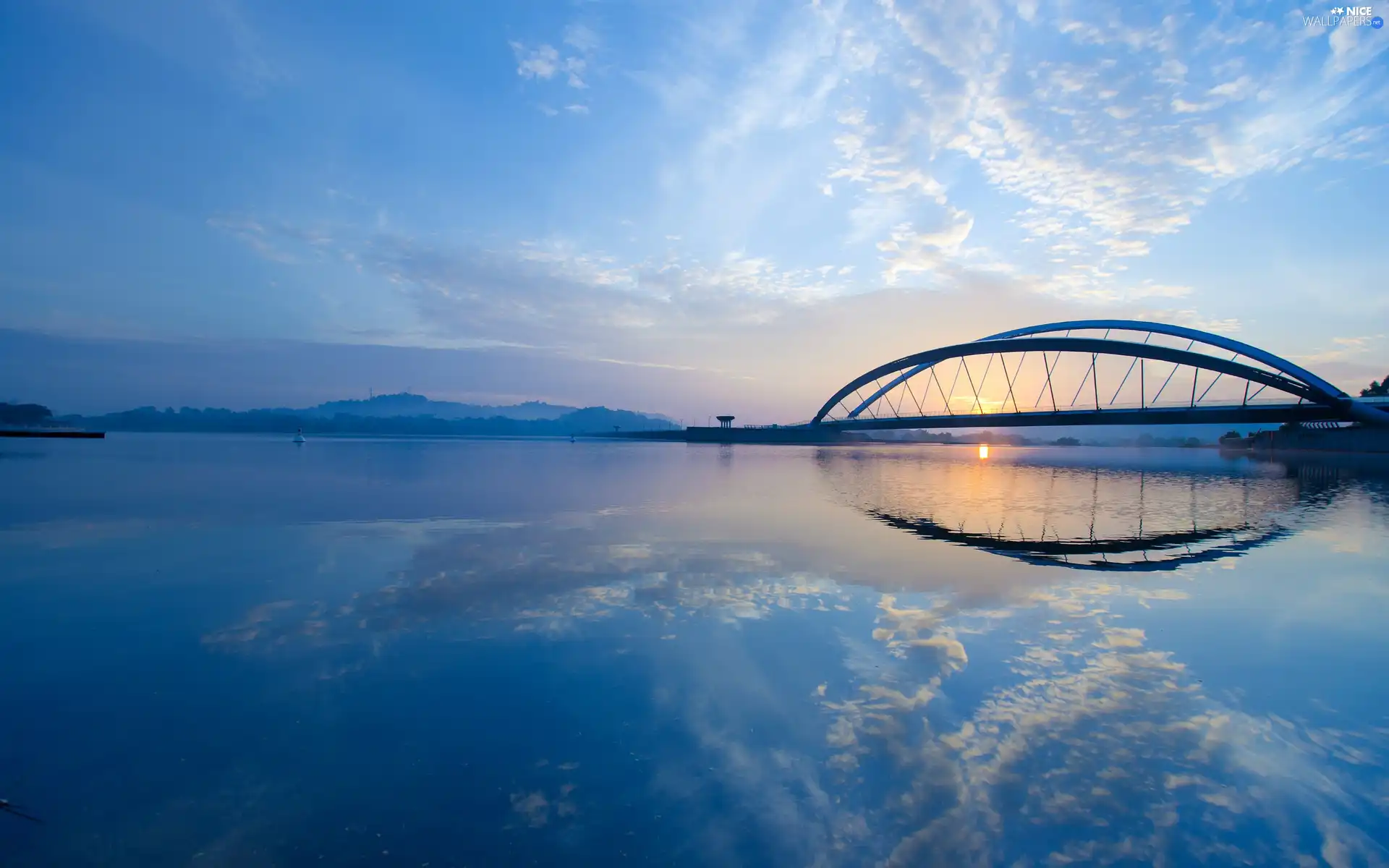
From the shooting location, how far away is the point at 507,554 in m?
15.3

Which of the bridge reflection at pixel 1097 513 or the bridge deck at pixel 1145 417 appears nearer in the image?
the bridge reflection at pixel 1097 513

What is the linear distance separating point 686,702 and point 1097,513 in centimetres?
2384

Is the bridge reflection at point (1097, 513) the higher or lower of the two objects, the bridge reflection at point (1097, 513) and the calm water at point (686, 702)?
the higher

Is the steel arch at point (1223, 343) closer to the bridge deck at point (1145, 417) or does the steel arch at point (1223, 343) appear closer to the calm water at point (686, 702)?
the bridge deck at point (1145, 417)

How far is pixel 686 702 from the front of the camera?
7.27m

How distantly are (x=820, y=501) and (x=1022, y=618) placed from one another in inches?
684

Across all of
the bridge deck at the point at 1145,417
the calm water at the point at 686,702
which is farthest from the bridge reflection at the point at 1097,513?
the bridge deck at the point at 1145,417

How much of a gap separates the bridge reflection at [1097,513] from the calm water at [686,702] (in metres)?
0.57

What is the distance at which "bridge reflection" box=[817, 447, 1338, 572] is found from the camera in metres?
16.8

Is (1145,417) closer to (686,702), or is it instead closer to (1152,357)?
(1152,357)

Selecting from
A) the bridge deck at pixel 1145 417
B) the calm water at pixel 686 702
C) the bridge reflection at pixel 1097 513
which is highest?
the bridge deck at pixel 1145 417

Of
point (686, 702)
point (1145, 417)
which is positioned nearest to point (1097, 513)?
point (686, 702)

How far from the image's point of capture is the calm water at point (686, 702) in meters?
4.95

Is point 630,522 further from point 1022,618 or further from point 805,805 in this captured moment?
point 805,805
